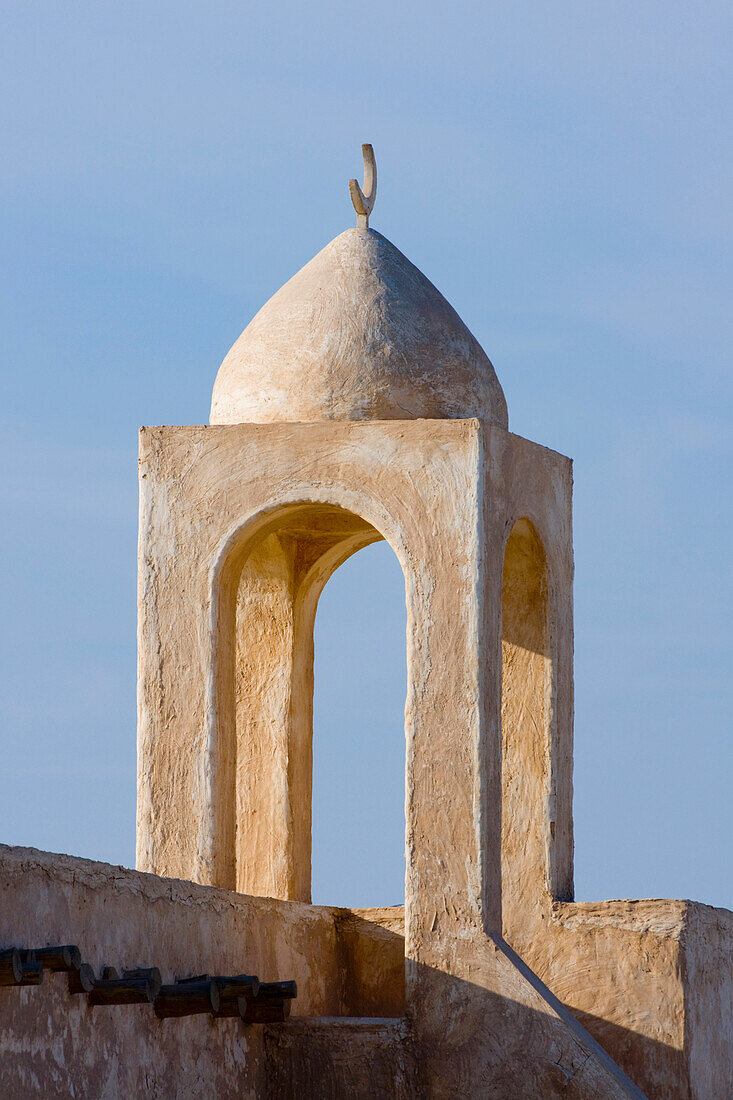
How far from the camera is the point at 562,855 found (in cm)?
1083

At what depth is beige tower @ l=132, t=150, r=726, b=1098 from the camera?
31.1 ft

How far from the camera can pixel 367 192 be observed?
454 inches

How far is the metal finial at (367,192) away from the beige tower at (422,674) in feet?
0.09

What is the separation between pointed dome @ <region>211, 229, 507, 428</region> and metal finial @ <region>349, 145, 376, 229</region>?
0.37 meters

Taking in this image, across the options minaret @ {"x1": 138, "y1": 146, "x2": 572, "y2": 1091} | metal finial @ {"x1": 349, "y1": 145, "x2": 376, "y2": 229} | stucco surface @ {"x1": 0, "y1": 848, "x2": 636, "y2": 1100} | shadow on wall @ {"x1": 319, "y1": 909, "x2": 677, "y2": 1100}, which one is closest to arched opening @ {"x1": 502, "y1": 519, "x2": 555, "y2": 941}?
minaret @ {"x1": 138, "y1": 146, "x2": 572, "y2": 1091}

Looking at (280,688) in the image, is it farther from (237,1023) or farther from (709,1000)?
(709,1000)

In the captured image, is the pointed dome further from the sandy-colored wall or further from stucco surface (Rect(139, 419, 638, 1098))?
the sandy-colored wall

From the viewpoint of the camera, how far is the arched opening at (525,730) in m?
10.6

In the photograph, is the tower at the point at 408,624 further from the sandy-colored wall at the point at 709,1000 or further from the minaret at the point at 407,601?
the sandy-colored wall at the point at 709,1000

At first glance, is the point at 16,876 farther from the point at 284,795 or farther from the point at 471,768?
the point at 284,795

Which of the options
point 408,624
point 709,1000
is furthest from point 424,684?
point 709,1000

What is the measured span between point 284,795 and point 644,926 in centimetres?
257

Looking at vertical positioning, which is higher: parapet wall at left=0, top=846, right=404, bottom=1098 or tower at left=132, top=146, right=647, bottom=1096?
tower at left=132, top=146, right=647, bottom=1096

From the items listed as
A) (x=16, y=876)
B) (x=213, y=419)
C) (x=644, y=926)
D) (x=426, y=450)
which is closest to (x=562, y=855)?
(x=644, y=926)
